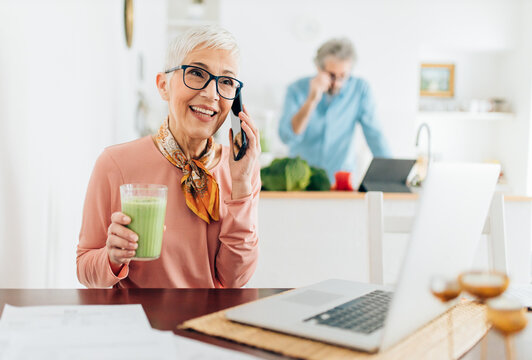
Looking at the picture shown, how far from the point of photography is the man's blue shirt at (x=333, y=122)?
448cm

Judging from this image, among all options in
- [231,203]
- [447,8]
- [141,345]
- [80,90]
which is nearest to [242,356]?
[141,345]

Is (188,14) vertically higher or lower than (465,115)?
higher

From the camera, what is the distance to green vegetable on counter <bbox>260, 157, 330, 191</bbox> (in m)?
2.58

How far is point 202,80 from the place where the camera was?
144 centimetres

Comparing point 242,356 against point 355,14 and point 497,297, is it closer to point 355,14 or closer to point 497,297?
point 497,297

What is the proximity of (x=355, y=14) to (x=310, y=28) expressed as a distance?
0.44 m

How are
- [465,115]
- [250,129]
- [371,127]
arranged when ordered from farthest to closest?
1. [465,115]
2. [371,127]
3. [250,129]

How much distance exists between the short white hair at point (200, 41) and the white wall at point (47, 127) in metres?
0.41

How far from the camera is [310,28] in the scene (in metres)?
5.23

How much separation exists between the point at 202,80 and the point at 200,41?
97mm

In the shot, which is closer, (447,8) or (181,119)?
(181,119)

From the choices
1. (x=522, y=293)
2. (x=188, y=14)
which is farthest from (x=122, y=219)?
(x=188, y=14)

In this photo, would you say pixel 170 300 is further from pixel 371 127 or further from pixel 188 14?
pixel 188 14

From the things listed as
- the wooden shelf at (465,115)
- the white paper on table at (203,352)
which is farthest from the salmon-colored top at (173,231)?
the wooden shelf at (465,115)
